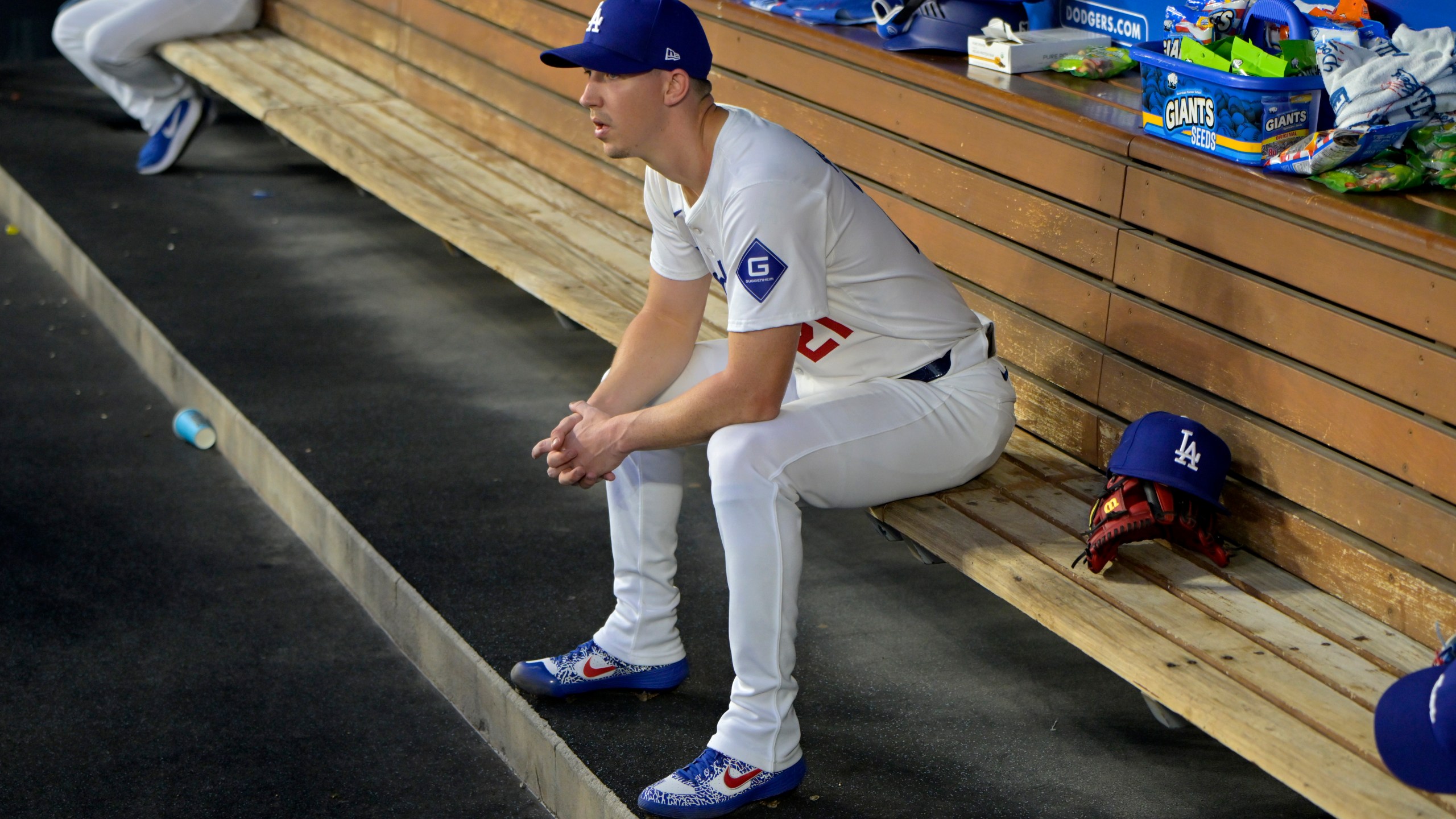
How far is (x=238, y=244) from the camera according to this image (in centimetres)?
632

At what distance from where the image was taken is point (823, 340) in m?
3.00

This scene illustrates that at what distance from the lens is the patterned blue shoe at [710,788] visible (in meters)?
2.67

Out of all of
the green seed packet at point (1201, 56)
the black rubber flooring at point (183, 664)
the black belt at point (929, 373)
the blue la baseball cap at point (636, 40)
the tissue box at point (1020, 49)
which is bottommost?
the black rubber flooring at point (183, 664)

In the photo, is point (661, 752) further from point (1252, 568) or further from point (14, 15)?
point (14, 15)

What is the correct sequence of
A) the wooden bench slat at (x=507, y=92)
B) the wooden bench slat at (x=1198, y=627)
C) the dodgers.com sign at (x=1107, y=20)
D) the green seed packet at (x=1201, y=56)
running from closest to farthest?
the wooden bench slat at (x=1198, y=627) → the green seed packet at (x=1201, y=56) → the dodgers.com sign at (x=1107, y=20) → the wooden bench slat at (x=507, y=92)

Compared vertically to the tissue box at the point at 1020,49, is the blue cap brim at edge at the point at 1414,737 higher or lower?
lower

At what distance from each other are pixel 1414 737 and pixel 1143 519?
0.82 metres

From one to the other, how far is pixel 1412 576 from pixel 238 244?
496cm

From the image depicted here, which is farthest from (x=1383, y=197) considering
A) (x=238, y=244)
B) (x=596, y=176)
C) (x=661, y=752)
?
(x=238, y=244)

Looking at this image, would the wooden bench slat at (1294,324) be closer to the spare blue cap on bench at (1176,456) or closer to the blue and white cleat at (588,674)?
the spare blue cap on bench at (1176,456)

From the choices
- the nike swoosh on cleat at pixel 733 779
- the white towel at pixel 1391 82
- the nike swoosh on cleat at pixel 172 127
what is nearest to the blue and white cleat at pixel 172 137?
the nike swoosh on cleat at pixel 172 127

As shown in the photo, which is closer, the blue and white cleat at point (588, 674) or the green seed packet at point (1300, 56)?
the green seed packet at point (1300, 56)

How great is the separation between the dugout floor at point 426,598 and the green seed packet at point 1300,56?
1330mm

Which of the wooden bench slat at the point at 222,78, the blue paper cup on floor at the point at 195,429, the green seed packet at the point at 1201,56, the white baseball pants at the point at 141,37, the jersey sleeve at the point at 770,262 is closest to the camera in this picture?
the jersey sleeve at the point at 770,262
